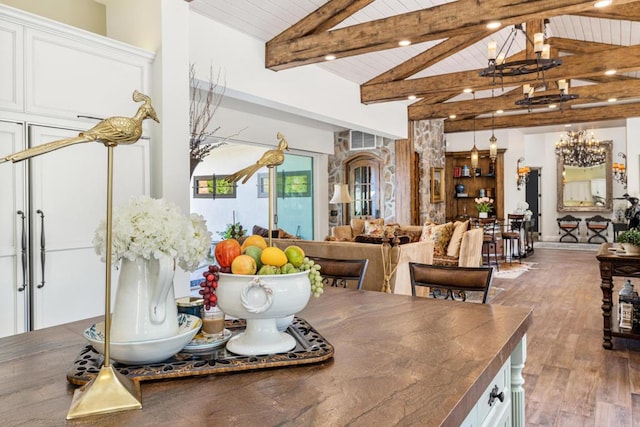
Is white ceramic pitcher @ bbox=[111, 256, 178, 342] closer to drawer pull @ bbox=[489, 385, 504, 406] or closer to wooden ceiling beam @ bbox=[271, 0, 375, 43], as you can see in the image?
drawer pull @ bbox=[489, 385, 504, 406]

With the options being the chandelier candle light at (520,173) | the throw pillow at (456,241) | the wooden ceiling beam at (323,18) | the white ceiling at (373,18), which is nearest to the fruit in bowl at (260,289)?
the white ceiling at (373,18)

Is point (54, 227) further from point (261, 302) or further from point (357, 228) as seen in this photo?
point (357, 228)

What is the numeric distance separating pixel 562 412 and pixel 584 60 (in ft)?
15.3

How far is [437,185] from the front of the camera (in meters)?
10.3

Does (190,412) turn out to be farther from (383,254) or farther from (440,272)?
(383,254)

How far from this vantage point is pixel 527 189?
1366 centimetres

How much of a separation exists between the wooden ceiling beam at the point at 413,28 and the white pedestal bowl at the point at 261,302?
3.38 metres

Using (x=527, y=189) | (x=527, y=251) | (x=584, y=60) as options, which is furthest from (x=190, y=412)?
(x=527, y=189)

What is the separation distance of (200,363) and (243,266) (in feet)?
0.84

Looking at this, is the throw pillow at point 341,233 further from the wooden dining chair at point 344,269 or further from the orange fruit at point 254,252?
the orange fruit at point 254,252

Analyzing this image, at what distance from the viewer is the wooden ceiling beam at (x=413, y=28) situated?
3.64 metres

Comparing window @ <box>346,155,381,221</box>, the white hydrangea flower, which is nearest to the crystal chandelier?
window @ <box>346,155,381,221</box>

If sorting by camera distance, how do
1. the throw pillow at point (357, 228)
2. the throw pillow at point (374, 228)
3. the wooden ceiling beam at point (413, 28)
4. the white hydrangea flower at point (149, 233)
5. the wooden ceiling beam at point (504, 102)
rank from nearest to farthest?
1. the white hydrangea flower at point (149, 233)
2. the wooden ceiling beam at point (413, 28)
3. the throw pillow at point (374, 228)
4. the wooden ceiling beam at point (504, 102)
5. the throw pillow at point (357, 228)

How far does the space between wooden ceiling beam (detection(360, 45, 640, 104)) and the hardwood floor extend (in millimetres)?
2773
